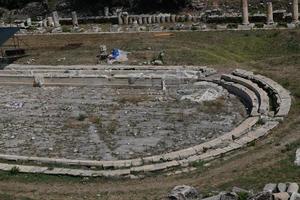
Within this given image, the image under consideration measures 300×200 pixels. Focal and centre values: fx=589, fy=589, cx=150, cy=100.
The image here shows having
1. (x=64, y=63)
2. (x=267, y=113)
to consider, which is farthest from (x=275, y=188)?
(x=64, y=63)

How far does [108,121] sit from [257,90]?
6736mm

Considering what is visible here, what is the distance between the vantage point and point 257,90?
26.1 metres

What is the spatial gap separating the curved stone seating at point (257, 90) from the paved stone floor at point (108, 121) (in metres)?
0.91

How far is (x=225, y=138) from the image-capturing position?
21406 millimetres

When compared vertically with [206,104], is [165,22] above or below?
above

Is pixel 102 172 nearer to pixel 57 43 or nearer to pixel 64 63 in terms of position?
pixel 64 63

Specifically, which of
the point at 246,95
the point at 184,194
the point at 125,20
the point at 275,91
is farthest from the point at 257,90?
the point at 125,20

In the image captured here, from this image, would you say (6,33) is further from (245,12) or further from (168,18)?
(245,12)

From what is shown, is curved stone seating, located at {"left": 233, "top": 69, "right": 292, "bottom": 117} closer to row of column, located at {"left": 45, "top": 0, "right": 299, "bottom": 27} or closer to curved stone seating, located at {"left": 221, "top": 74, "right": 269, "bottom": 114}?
curved stone seating, located at {"left": 221, "top": 74, "right": 269, "bottom": 114}

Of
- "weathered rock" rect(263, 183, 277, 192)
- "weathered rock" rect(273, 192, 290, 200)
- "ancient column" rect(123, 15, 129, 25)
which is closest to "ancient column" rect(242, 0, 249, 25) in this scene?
"ancient column" rect(123, 15, 129, 25)

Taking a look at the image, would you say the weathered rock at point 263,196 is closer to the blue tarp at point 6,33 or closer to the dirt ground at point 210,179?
the dirt ground at point 210,179

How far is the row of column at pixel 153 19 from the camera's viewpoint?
3988cm

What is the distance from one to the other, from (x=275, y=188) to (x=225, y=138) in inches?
232

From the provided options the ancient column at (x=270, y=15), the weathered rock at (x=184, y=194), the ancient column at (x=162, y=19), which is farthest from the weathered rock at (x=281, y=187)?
the ancient column at (x=162, y=19)
